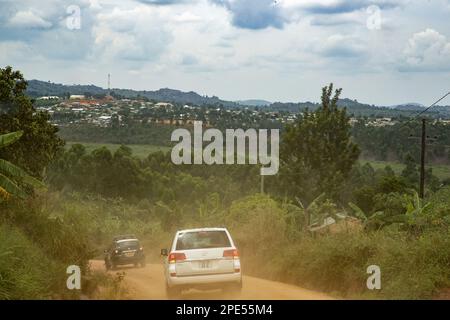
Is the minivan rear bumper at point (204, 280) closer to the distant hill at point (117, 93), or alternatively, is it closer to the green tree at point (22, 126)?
the green tree at point (22, 126)

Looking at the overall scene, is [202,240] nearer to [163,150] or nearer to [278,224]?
[278,224]

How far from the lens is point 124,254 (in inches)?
957

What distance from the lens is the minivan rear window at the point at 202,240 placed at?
12.5 meters

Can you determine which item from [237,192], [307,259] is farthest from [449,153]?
[307,259]

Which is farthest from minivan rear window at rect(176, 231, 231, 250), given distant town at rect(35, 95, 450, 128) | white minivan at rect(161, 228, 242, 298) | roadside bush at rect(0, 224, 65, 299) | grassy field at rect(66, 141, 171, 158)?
grassy field at rect(66, 141, 171, 158)

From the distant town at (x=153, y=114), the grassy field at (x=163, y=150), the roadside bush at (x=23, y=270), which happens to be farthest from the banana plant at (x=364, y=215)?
the grassy field at (x=163, y=150)

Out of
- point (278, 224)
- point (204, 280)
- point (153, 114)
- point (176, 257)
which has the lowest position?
point (278, 224)

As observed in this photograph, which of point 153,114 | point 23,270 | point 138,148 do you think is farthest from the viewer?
point 153,114

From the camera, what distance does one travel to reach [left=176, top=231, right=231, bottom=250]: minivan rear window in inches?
494

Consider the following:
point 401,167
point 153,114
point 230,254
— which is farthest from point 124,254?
point 153,114

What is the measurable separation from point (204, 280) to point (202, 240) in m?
1.09

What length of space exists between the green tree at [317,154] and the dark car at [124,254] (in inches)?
836

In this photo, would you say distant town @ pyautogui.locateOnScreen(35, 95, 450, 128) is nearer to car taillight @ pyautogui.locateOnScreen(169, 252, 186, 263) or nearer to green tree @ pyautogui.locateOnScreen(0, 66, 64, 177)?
green tree @ pyautogui.locateOnScreen(0, 66, 64, 177)
